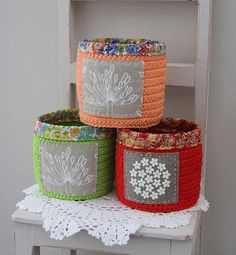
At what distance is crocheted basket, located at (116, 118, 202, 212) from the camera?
0.67 m

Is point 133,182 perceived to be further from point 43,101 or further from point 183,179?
point 43,101

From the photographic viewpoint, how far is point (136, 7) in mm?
886

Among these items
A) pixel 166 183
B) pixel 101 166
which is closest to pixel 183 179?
pixel 166 183

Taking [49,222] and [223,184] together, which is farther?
[223,184]

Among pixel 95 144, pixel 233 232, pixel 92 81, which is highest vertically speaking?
pixel 92 81

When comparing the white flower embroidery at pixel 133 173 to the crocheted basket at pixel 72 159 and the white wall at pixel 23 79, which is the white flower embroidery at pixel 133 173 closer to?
the crocheted basket at pixel 72 159

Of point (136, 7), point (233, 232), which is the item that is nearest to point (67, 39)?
point (136, 7)

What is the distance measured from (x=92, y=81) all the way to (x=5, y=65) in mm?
386

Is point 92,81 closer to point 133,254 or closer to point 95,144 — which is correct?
point 95,144

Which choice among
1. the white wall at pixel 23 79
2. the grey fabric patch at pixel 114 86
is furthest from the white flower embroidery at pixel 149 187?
the white wall at pixel 23 79

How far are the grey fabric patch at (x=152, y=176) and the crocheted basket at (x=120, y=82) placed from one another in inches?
2.3

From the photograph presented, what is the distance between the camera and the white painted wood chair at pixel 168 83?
65 centimetres

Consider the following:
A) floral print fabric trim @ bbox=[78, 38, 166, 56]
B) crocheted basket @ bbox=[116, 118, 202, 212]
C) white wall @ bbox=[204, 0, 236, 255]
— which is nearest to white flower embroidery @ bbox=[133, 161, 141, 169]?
crocheted basket @ bbox=[116, 118, 202, 212]

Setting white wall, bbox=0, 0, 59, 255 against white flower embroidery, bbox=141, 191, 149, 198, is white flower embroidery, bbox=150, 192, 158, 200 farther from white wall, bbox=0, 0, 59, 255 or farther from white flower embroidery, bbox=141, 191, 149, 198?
white wall, bbox=0, 0, 59, 255
